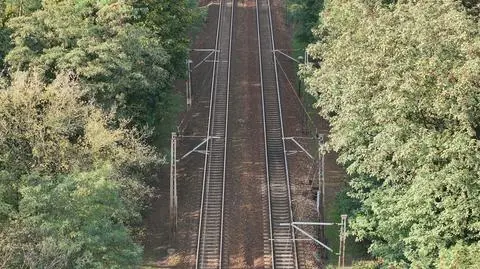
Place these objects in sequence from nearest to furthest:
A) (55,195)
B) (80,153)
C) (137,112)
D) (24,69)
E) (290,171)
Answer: (55,195)
(80,153)
(24,69)
(137,112)
(290,171)

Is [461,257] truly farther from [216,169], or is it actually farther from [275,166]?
[216,169]

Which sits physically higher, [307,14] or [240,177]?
[307,14]

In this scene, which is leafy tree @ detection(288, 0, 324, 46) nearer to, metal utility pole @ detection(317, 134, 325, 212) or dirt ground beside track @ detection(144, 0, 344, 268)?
dirt ground beside track @ detection(144, 0, 344, 268)

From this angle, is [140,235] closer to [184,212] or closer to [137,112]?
[184,212]

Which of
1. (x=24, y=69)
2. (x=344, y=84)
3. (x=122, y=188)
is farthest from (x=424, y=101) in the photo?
(x=24, y=69)

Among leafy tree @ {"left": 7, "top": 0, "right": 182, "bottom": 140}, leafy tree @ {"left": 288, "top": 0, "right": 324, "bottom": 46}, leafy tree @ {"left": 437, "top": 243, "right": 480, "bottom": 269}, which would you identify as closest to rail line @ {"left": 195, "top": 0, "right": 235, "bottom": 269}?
leafy tree @ {"left": 7, "top": 0, "right": 182, "bottom": 140}

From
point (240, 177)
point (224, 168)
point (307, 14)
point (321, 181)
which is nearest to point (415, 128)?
point (321, 181)

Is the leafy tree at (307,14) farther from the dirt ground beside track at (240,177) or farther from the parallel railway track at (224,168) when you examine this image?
the parallel railway track at (224,168)
